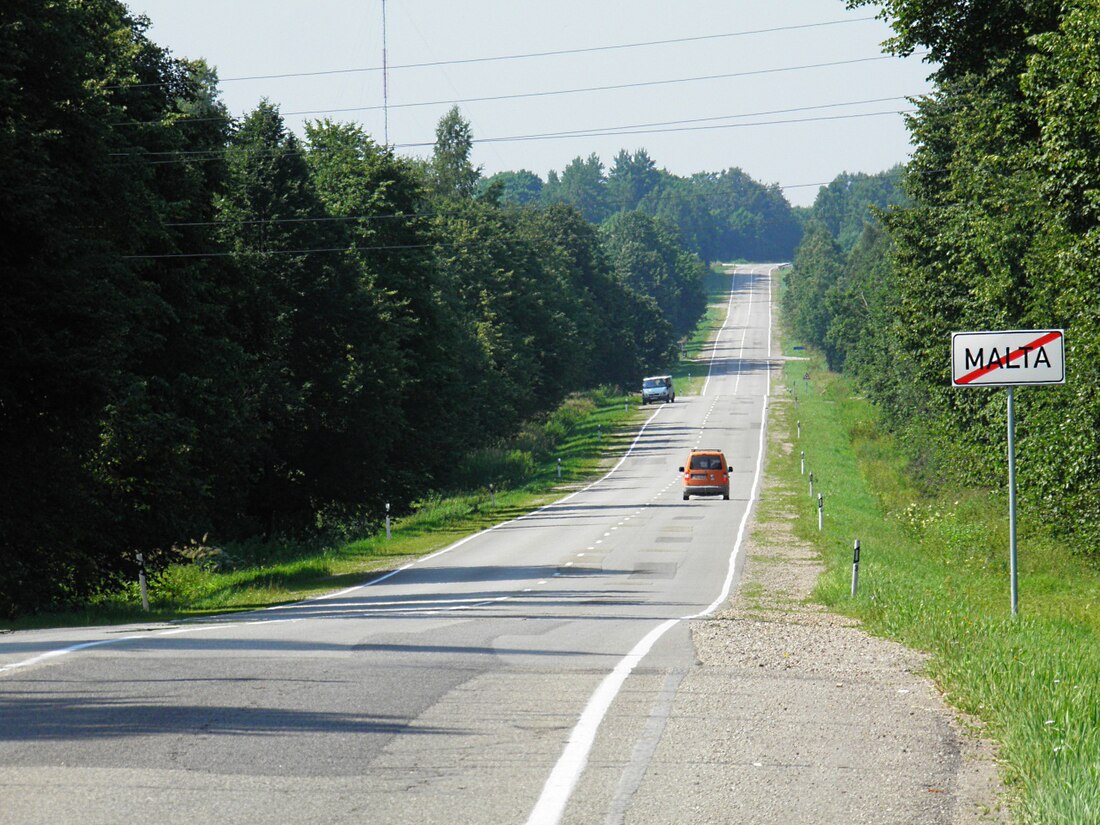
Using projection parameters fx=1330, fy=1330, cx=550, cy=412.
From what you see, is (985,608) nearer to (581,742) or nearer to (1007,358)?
(1007,358)

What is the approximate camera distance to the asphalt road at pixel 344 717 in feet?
21.6

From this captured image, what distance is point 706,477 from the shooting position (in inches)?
1992

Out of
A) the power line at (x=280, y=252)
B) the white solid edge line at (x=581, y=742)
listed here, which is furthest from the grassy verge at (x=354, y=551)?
the white solid edge line at (x=581, y=742)

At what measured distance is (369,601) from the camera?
21.9 meters

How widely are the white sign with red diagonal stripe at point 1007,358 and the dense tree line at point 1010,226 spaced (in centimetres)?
906

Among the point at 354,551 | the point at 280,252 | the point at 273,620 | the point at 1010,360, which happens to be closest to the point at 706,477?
the point at 280,252

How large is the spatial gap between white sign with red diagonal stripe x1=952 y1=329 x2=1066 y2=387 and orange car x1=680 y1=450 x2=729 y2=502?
121 ft

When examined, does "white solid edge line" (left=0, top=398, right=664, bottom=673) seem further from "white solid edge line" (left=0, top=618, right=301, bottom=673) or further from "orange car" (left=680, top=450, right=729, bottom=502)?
"orange car" (left=680, top=450, right=729, bottom=502)

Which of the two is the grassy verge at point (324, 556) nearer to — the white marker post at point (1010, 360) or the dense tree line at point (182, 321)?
the dense tree line at point (182, 321)

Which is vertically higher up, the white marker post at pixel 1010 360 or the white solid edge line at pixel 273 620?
the white marker post at pixel 1010 360

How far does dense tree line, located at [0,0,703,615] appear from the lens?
22109 mm

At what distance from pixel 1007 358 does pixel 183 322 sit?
1932 centimetres

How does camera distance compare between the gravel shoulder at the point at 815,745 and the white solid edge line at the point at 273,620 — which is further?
the white solid edge line at the point at 273,620

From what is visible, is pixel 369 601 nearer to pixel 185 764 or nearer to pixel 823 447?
pixel 185 764
